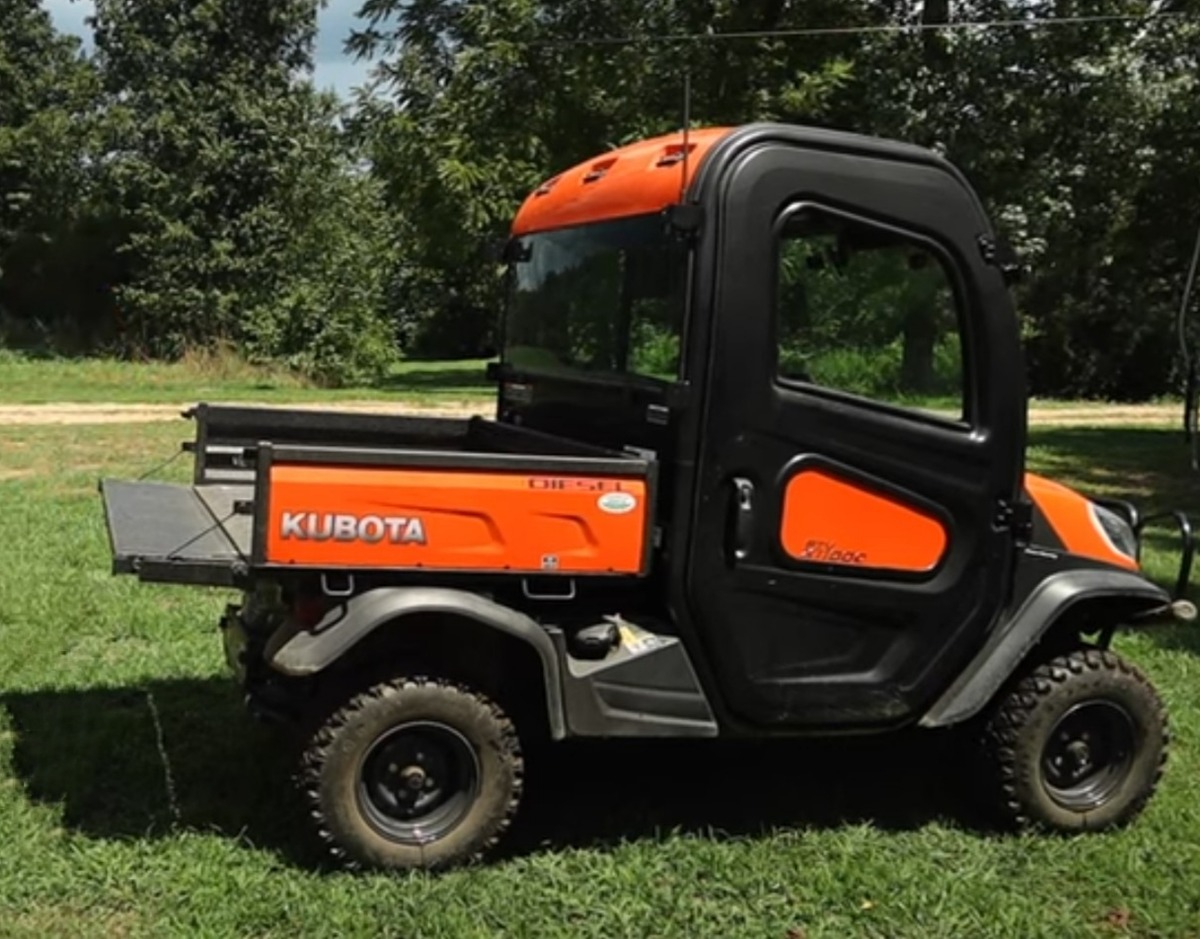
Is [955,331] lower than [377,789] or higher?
higher

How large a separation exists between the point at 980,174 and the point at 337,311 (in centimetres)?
1238

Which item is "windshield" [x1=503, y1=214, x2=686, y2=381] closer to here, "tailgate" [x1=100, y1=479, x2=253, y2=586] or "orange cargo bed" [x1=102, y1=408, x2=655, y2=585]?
"orange cargo bed" [x1=102, y1=408, x2=655, y2=585]

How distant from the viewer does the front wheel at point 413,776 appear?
384 cm

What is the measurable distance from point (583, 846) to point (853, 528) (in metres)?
1.20

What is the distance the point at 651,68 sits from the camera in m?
19.6

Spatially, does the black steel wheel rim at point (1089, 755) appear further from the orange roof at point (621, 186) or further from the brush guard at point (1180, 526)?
the orange roof at point (621, 186)

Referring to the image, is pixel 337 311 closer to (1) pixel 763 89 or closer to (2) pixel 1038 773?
(1) pixel 763 89

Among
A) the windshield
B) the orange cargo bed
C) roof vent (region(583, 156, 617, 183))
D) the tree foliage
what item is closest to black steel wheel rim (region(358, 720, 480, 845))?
the orange cargo bed

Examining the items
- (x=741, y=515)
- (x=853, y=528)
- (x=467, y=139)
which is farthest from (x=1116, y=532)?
(x=467, y=139)

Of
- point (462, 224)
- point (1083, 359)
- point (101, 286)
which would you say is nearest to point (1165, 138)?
point (462, 224)

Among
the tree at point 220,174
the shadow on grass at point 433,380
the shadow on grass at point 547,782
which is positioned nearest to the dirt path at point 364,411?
the shadow on grass at point 433,380

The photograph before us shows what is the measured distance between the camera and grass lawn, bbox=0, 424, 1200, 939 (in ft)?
12.4

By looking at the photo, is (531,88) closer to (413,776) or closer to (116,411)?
(116,411)

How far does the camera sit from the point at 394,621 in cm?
385
